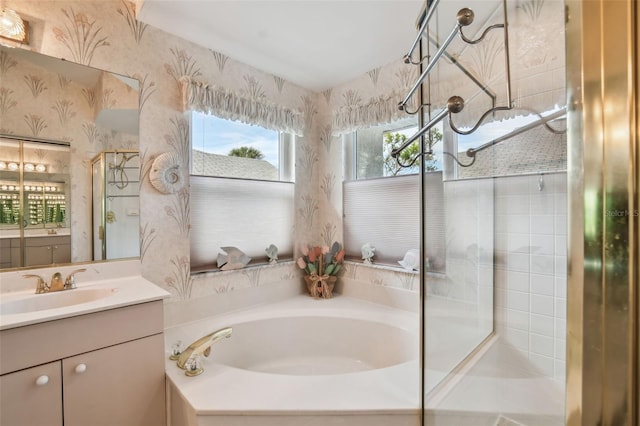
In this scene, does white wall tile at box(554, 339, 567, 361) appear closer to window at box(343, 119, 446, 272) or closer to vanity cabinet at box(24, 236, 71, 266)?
window at box(343, 119, 446, 272)

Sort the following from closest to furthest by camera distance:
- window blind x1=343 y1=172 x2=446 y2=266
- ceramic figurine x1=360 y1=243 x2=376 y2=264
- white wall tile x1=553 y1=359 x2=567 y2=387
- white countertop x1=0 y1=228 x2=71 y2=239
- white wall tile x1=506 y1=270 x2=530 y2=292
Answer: white wall tile x1=553 y1=359 x2=567 y2=387, white wall tile x1=506 y1=270 x2=530 y2=292, white countertop x1=0 y1=228 x2=71 y2=239, window blind x1=343 y1=172 x2=446 y2=266, ceramic figurine x1=360 y1=243 x2=376 y2=264

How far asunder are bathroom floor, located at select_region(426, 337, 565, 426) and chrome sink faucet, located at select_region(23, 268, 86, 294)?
1706mm

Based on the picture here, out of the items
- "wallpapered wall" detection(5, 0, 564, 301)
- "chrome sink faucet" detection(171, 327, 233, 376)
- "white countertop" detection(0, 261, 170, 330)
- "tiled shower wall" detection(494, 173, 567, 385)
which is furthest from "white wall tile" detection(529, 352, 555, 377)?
"white countertop" detection(0, 261, 170, 330)

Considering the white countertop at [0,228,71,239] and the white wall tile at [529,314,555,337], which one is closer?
the white wall tile at [529,314,555,337]

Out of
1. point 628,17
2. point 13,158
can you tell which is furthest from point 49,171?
point 628,17

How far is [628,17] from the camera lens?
0.35 m

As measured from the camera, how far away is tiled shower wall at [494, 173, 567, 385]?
0.80 metres

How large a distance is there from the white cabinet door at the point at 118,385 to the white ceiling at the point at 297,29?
1716 millimetres

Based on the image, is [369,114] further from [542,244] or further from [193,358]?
[193,358]

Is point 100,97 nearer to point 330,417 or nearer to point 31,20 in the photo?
point 31,20

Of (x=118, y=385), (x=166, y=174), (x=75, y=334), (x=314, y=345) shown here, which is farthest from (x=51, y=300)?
(x=314, y=345)

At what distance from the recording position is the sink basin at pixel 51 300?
3.89 feet

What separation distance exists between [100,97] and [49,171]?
1.52ft

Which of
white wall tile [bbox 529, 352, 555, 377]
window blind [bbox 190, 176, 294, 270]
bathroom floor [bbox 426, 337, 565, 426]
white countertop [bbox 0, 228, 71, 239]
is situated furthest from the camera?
window blind [bbox 190, 176, 294, 270]
